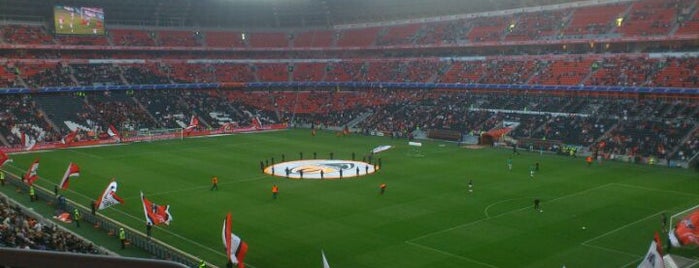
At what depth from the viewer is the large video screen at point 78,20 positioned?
80.0 meters

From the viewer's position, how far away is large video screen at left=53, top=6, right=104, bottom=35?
262 ft

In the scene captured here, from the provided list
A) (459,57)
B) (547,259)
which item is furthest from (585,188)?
(459,57)

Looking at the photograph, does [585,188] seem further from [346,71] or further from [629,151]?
[346,71]

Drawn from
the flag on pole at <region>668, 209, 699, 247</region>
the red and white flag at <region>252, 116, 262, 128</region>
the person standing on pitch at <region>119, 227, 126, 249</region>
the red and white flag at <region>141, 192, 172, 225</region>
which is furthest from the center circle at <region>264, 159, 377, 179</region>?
the red and white flag at <region>252, 116, 262, 128</region>

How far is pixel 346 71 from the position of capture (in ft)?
323

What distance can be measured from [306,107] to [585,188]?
189 feet

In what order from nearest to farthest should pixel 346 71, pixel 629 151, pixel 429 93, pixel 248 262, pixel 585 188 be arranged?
1. pixel 248 262
2. pixel 585 188
3. pixel 629 151
4. pixel 429 93
5. pixel 346 71

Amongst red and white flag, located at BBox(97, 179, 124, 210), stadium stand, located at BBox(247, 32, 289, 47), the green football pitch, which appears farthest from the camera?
stadium stand, located at BBox(247, 32, 289, 47)

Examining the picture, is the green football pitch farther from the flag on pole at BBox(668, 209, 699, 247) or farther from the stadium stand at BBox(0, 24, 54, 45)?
the stadium stand at BBox(0, 24, 54, 45)

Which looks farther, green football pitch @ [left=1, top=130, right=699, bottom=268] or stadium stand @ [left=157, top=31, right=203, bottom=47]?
stadium stand @ [left=157, top=31, right=203, bottom=47]

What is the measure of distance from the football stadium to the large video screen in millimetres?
265

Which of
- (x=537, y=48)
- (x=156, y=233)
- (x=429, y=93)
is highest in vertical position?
(x=537, y=48)

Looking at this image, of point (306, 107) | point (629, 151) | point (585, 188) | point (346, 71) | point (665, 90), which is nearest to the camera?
point (585, 188)

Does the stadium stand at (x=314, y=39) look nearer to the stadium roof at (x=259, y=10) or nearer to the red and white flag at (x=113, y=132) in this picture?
the stadium roof at (x=259, y=10)
